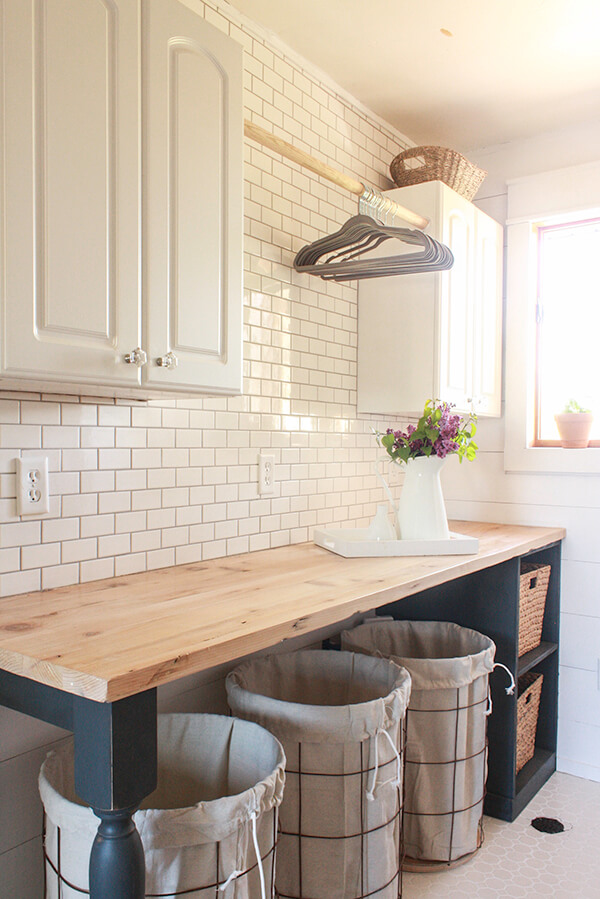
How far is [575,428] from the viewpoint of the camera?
2838mm

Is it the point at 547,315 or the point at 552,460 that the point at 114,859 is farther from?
the point at 547,315

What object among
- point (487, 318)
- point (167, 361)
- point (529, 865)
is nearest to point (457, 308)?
point (487, 318)

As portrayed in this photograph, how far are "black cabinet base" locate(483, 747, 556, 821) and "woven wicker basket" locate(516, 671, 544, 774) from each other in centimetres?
3

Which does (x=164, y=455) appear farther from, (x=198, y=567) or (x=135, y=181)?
(x=135, y=181)

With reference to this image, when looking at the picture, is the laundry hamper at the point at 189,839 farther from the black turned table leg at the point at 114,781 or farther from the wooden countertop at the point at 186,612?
the wooden countertop at the point at 186,612

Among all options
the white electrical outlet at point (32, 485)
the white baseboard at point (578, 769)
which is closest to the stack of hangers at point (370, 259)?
the white electrical outlet at point (32, 485)

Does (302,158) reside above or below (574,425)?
above

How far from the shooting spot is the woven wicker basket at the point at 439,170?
2.60 metres

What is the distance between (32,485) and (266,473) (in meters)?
0.85

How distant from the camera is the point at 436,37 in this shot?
2242 millimetres

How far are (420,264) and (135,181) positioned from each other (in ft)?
3.46

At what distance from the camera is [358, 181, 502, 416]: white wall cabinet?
2.54 m

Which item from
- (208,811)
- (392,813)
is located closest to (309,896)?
(392,813)

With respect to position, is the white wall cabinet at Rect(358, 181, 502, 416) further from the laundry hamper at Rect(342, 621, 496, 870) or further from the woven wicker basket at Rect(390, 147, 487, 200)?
the laundry hamper at Rect(342, 621, 496, 870)
